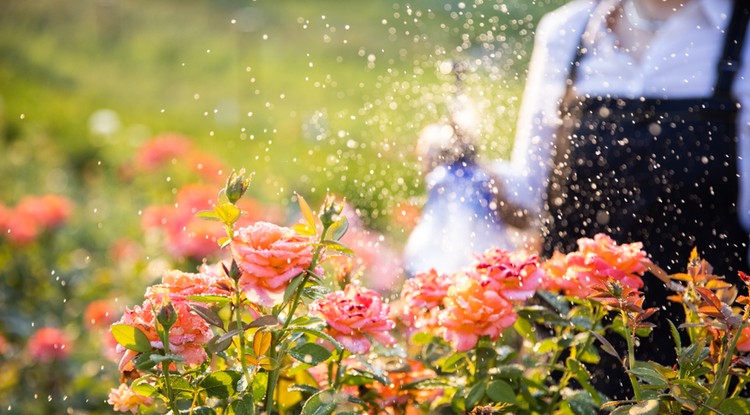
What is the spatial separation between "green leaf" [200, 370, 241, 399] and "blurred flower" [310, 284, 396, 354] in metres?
0.13

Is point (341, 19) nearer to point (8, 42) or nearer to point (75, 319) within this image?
point (8, 42)

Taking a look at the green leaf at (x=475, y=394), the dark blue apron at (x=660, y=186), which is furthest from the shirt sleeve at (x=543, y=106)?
the green leaf at (x=475, y=394)

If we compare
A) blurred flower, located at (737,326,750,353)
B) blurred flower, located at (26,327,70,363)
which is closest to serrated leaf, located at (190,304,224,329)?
blurred flower, located at (737,326,750,353)

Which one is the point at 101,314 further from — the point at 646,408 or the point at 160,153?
the point at 646,408

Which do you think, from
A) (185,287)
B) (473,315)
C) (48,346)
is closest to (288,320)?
(185,287)

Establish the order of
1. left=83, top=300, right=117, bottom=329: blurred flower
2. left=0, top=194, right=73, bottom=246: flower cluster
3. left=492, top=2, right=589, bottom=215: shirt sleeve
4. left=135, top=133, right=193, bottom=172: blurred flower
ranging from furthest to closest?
left=135, top=133, right=193, bottom=172: blurred flower < left=0, top=194, right=73, bottom=246: flower cluster < left=83, top=300, right=117, bottom=329: blurred flower < left=492, top=2, right=589, bottom=215: shirt sleeve

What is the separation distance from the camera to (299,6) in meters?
10.6

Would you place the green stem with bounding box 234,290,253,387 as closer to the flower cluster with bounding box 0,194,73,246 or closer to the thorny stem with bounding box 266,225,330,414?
the thorny stem with bounding box 266,225,330,414

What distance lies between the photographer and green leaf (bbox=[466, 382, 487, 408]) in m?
1.09

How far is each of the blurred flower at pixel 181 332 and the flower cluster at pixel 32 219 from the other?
184 cm

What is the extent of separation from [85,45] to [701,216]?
306 inches

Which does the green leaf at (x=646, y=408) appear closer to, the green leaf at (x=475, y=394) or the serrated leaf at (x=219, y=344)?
the green leaf at (x=475, y=394)

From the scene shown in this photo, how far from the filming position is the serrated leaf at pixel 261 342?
37.9 inches

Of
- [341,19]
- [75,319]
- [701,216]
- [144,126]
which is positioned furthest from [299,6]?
[701,216]
